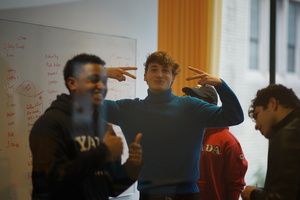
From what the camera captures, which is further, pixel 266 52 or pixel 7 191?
pixel 266 52

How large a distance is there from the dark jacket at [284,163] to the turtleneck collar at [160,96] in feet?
1.83

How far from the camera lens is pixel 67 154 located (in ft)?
4.67

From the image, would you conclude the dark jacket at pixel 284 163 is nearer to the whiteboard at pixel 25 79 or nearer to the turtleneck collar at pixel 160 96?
the turtleneck collar at pixel 160 96

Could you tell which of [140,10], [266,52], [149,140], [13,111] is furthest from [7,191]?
[266,52]

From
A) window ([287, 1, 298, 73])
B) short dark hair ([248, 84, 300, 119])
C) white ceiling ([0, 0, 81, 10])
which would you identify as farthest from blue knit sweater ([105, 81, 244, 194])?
window ([287, 1, 298, 73])

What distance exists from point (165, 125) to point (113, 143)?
0.32 metres

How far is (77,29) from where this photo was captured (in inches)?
82.3

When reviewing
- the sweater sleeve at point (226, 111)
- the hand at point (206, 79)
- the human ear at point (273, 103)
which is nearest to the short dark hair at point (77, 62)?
the hand at point (206, 79)

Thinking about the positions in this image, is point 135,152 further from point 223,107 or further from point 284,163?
point 284,163

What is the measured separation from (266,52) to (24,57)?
2224 mm

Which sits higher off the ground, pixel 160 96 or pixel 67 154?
pixel 160 96

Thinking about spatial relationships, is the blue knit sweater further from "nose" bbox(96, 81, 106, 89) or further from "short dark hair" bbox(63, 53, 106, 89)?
"short dark hair" bbox(63, 53, 106, 89)

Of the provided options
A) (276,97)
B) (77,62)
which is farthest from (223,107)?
(77,62)

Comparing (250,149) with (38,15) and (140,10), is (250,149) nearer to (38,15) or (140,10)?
(140,10)
